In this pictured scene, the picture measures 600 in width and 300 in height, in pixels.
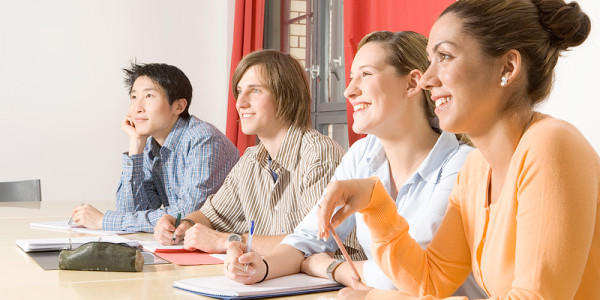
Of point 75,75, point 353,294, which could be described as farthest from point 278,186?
point 75,75

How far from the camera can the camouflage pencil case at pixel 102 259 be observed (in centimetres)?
157

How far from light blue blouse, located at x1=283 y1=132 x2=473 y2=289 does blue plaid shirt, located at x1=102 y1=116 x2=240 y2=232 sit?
839mm

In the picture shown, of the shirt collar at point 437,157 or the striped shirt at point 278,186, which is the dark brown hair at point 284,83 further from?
the shirt collar at point 437,157

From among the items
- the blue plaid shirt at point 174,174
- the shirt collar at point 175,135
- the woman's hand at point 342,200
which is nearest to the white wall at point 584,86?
the woman's hand at point 342,200

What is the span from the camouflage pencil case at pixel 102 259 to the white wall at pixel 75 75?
131 inches

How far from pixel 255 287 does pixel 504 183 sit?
0.59 metres

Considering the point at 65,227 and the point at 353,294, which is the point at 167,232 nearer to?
the point at 65,227

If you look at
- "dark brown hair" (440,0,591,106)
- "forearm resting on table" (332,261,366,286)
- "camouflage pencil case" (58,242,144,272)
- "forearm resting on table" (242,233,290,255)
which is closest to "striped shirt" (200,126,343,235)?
"forearm resting on table" (242,233,290,255)

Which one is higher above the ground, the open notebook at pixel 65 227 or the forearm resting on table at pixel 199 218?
the forearm resting on table at pixel 199 218

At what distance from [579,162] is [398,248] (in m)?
0.42

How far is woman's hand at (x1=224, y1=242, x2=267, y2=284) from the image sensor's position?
1408 millimetres

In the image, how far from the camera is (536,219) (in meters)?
0.93

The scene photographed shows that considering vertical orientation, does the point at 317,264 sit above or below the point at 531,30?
below

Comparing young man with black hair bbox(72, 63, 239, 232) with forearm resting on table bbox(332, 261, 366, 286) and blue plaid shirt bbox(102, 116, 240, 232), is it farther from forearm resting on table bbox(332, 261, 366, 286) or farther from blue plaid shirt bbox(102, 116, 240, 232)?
forearm resting on table bbox(332, 261, 366, 286)
